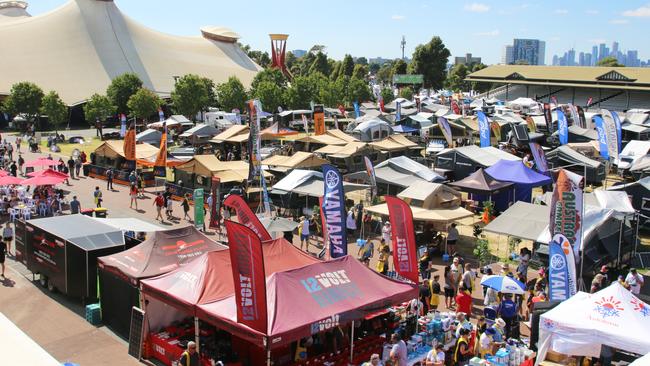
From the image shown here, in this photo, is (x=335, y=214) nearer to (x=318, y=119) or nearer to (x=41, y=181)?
(x=41, y=181)

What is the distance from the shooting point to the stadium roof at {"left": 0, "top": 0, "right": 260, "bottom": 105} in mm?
60031

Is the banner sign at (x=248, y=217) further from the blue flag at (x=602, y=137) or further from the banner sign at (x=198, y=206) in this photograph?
the blue flag at (x=602, y=137)

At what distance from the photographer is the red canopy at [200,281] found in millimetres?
10797

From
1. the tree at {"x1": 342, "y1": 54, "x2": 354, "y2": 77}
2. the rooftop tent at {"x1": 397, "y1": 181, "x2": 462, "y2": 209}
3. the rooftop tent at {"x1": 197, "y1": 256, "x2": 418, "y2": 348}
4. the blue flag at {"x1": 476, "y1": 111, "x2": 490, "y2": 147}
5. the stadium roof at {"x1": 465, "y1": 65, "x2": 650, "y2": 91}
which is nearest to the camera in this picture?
the rooftop tent at {"x1": 197, "y1": 256, "x2": 418, "y2": 348}

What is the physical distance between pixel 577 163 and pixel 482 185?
7.59 meters

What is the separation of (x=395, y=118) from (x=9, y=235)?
34000mm

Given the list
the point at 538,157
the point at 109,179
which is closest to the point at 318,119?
the point at 109,179

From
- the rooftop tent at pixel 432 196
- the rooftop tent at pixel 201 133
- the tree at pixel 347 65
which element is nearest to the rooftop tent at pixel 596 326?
the rooftop tent at pixel 432 196

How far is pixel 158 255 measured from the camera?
12547mm

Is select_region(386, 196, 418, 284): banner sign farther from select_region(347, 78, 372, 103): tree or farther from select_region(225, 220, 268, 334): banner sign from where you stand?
select_region(347, 78, 372, 103): tree

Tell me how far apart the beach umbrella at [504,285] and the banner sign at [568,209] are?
1.28 m

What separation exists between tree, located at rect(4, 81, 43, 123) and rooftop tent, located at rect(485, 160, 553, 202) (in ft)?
133

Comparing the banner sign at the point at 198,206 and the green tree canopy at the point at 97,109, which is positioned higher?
the green tree canopy at the point at 97,109

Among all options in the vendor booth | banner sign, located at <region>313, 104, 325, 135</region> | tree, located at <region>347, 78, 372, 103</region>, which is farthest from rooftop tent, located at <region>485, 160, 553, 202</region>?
tree, located at <region>347, 78, 372, 103</region>
